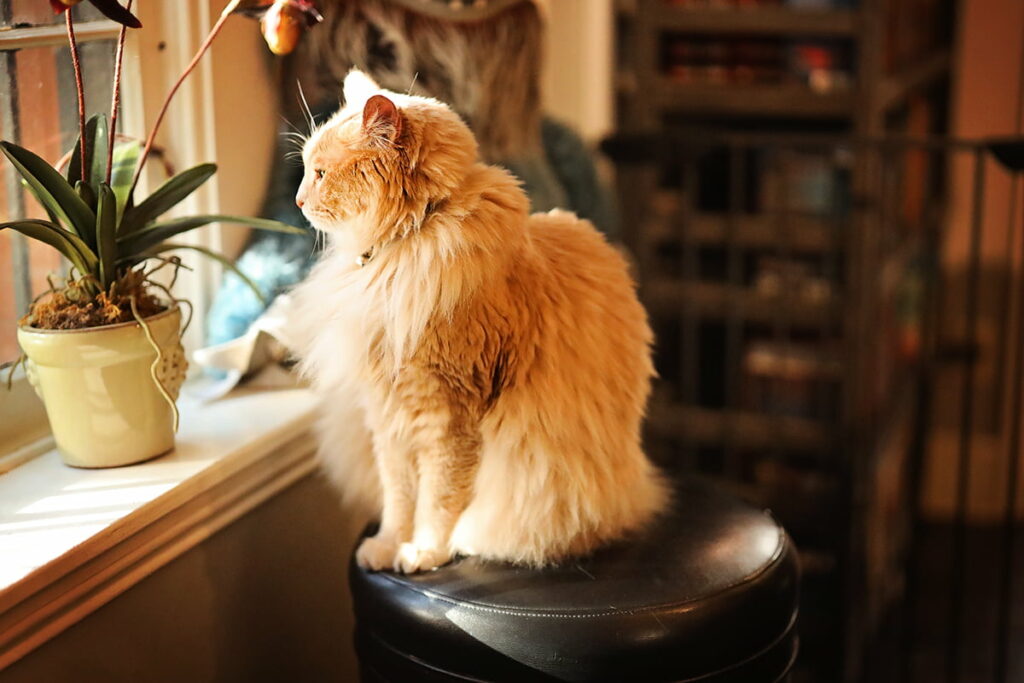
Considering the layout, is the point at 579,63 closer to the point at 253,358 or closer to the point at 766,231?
the point at 766,231

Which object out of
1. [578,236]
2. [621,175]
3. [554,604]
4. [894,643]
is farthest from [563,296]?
[894,643]

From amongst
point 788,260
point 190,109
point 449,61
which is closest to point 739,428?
point 788,260

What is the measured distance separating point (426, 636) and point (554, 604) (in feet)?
0.46

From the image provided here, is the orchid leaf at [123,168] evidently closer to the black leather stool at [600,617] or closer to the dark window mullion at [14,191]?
the dark window mullion at [14,191]

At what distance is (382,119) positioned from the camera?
986mm

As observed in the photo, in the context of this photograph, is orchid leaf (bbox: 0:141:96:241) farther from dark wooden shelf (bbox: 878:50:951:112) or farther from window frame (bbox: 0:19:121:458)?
dark wooden shelf (bbox: 878:50:951:112)

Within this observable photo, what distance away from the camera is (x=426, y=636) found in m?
1.09

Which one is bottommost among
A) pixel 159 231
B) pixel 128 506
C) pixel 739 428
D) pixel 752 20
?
pixel 739 428

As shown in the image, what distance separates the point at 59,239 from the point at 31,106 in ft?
0.93

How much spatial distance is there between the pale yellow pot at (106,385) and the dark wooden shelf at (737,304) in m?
1.78

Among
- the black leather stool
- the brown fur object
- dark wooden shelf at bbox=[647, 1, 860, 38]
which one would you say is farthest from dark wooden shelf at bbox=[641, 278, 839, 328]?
the black leather stool

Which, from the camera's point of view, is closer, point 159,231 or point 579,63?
point 159,231

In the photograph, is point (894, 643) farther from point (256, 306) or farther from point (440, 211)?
point (440, 211)

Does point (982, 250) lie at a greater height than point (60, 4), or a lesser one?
lesser
